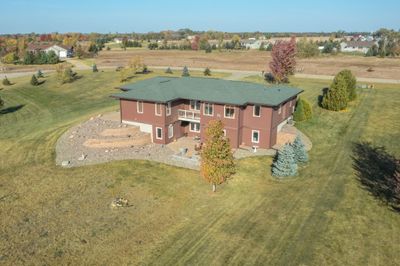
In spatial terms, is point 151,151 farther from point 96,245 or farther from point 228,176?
point 96,245

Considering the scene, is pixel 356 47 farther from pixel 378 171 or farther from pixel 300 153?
pixel 300 153

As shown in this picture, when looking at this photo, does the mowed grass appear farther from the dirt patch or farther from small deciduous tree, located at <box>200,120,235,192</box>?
the dirt patch

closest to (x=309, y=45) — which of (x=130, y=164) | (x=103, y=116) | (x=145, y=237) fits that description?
(x=103, y=116)

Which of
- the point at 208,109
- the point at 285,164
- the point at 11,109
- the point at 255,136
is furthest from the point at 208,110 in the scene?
the point at 11,109

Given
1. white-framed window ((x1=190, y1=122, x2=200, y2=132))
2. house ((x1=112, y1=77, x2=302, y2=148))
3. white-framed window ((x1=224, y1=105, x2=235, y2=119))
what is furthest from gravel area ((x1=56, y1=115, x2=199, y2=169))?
white-framed window ((x1=224, y1=105, x2=235, y2=119))

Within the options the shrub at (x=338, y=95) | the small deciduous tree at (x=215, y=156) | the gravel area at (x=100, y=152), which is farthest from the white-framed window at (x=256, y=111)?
the shrub at (x=338, y=95)

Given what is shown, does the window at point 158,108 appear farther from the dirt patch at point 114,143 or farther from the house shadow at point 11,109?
the house shadow at point 11,109
